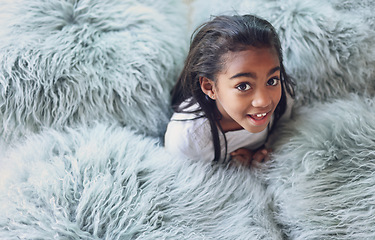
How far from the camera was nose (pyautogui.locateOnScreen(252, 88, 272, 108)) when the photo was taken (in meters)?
0.62

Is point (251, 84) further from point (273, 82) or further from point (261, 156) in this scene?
point (261, 156)

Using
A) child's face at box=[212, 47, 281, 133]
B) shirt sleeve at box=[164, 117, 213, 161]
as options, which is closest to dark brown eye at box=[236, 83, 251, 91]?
child's face at box=[212, 47, 281, 133]

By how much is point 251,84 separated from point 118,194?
309mm

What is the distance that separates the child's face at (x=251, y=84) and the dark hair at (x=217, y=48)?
0.02 m

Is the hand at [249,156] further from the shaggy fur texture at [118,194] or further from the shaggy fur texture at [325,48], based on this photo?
the shaggy fur texture at [325,48]

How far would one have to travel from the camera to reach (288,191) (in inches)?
26.1

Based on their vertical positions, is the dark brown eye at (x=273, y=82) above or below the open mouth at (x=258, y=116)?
above

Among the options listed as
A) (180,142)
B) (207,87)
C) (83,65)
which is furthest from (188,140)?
(83,65)

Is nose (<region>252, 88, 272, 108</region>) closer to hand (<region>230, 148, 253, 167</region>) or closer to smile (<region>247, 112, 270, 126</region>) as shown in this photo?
smile (<region>247, 112, 270, 126</region>)

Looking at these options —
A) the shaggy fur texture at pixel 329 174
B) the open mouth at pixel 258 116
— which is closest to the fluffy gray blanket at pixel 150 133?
the shaggy fur texture at pixel 329 174

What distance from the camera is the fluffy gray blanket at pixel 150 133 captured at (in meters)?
0.59

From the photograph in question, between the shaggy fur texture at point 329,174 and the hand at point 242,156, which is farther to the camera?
the hand at point 242,156

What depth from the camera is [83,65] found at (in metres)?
0.74

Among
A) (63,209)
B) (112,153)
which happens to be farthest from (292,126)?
(63,209)
